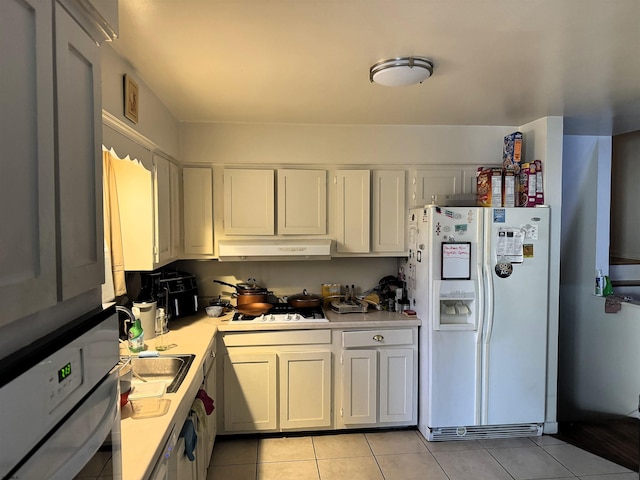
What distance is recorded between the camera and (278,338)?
311 cm

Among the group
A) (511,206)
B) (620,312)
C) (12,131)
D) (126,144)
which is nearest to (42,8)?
(12,131)

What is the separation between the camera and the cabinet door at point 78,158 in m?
0.80

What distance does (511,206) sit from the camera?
3.17 metres

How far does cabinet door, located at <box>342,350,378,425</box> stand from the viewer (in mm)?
3168

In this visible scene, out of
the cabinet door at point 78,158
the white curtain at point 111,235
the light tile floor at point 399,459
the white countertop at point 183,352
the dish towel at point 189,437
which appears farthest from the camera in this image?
the light tile floor at point 399,459

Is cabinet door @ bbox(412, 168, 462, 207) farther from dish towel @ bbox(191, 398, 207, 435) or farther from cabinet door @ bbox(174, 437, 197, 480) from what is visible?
cabinet door @ bbox(174, 437, 197, 480)

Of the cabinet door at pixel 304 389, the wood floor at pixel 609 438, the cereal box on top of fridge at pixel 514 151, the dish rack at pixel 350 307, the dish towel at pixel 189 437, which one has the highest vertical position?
the cereal box on top of fridge at pixel 514 151

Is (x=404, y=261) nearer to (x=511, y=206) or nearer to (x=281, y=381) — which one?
(x=511, y=206)

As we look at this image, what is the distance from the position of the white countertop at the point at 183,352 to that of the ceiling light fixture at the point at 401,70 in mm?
1771

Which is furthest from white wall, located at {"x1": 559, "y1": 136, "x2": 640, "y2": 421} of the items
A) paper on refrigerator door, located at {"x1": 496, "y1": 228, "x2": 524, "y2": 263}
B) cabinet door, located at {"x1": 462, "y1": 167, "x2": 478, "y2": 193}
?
paper on refrigerator door, located at {"x1": 496, "y1": 228, "x2": 524, "y2": 263}

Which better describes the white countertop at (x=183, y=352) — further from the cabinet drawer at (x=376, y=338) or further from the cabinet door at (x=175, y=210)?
the cabinet door at (x=175, y=210)

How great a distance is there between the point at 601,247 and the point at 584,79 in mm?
1993

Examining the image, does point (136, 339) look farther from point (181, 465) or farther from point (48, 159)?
point (48, 159)

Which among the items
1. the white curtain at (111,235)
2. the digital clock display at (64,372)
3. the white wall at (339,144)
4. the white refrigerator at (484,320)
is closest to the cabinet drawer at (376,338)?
the white refrigerator at (484,320)
